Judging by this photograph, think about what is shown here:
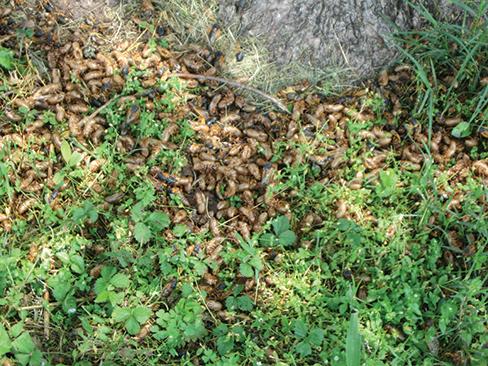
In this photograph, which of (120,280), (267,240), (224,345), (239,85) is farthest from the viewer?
(239,85)

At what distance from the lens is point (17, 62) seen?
17.0ft

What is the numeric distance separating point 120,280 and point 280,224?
3.85 feet

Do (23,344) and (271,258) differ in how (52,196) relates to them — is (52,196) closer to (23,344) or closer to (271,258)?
(23,344)

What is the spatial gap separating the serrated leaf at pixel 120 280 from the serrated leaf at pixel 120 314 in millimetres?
156

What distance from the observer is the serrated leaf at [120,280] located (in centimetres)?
442

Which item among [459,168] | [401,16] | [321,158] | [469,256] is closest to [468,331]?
[469,256]

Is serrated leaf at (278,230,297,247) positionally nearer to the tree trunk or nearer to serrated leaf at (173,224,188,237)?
serrated leaf at (173,224,188,237)

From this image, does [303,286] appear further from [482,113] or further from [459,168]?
[482,113]

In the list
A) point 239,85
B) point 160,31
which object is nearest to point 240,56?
point 239,85

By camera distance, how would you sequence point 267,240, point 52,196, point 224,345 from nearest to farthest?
1. point 224,345
2. point 267,240
3. point 52,196

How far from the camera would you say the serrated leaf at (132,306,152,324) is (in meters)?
4.34

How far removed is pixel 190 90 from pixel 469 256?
7.94 ft

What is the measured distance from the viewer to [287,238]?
463 centimetres

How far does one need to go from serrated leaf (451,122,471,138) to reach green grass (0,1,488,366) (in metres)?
0.10
